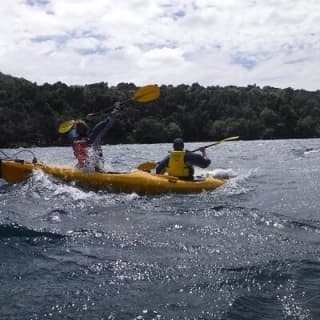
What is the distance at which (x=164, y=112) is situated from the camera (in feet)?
226

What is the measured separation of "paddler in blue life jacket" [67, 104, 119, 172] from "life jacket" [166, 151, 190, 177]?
4.07 ft

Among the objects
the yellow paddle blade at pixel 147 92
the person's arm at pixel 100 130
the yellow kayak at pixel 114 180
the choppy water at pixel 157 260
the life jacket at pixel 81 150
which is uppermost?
the yellow paddle blade at pixel 147 92

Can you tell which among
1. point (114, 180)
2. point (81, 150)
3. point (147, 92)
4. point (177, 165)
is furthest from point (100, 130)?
point (147, 92)

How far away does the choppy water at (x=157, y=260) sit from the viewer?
138 inches

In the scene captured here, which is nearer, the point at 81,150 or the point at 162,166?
the point at 81,150

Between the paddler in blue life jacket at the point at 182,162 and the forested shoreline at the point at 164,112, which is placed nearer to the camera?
the paddler in blue life jacket at the point at 182,162

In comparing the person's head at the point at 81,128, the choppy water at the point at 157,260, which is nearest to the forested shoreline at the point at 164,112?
the person's head at the point at 81,128

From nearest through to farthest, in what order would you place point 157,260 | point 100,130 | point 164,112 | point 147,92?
point 157,260 < point 100,130 < point 147,92 < point 164,112

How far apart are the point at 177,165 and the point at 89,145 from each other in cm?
163

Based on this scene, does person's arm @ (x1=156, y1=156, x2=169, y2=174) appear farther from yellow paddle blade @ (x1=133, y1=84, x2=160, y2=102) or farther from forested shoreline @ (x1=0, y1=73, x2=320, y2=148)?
forested shoreline @ (x1=0, y1=73, x2=320, y2=148)

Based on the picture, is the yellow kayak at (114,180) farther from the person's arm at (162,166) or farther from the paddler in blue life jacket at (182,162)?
the person's arm at (162,166)

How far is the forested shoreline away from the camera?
5619cm

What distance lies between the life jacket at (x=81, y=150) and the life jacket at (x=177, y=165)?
1517 mm

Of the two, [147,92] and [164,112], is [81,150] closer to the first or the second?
[147,92]
